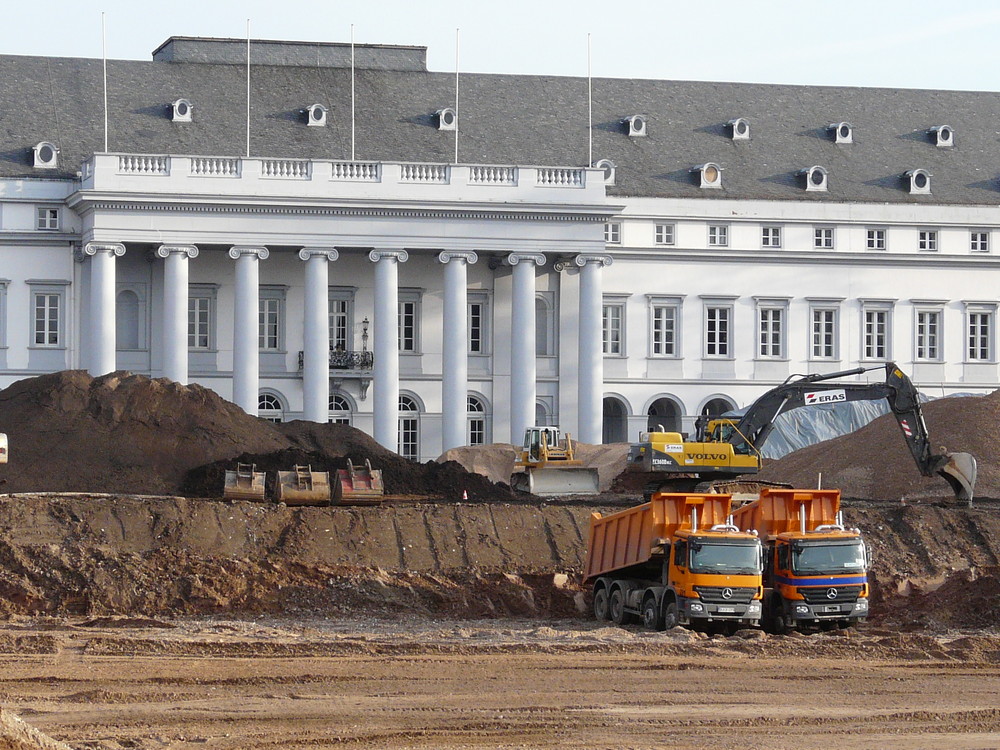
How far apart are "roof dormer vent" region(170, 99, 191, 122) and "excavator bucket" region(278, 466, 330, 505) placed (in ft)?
98.3

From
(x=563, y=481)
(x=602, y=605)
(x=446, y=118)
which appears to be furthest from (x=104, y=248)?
(x=602, y=605)

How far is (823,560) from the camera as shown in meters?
30.0

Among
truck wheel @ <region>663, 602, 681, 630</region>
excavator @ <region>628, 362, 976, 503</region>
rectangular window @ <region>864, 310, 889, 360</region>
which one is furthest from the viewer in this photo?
rectangular window @ <region>864, 310, 889, 360</region>

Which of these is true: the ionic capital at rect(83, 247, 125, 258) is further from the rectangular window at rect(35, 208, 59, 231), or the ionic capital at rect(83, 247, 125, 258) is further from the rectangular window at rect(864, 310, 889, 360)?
the rectangular window at rect(864, 310, 889, 360)

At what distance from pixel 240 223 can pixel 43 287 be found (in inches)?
300

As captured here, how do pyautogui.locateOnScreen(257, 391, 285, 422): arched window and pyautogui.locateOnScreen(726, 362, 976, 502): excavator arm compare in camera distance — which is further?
pyautogui.locateOnScreen(257, 391, 285, 422): arched window

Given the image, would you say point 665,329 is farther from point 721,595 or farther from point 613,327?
point 721,595

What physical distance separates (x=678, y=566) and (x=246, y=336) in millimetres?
35944

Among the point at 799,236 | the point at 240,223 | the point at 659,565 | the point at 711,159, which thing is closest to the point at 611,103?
the point at 711,159

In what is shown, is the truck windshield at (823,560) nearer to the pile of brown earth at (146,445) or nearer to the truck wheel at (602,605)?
the truck wheel at (602,605)

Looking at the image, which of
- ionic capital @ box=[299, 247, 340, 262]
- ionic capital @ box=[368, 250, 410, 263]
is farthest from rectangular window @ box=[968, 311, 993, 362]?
ionic capital @ box=[299, 247, 340, 262]

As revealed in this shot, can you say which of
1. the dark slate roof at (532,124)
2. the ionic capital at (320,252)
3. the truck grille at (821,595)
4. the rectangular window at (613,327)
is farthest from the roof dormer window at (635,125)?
the truck grille at (821,595)

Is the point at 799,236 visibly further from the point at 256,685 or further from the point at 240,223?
the point at 256,685

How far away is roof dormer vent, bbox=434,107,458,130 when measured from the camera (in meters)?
70.9
